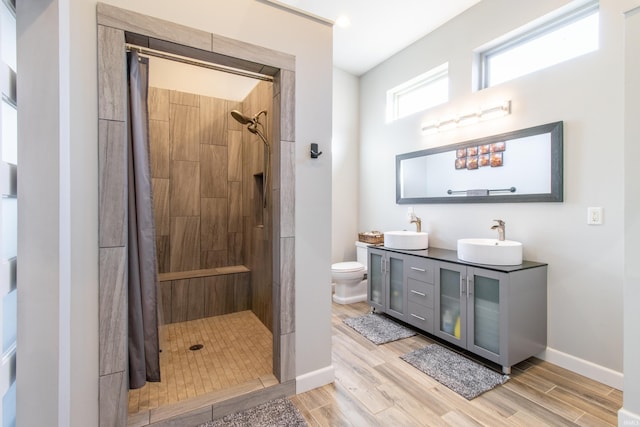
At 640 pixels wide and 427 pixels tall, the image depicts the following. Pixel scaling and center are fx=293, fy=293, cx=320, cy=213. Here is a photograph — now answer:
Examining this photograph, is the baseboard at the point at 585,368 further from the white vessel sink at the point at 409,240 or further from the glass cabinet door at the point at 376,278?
the glass cabinet door at the point at 376,278

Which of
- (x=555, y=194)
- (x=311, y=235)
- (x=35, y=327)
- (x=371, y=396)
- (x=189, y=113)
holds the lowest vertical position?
(x=371, y=396)

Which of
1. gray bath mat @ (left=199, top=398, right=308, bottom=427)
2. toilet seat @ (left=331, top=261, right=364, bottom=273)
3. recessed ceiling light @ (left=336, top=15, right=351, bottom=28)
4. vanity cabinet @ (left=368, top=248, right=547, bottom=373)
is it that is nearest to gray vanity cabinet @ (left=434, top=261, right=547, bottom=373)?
vanity cabinet @ (left=368, top=248, right=547, bottom=373)

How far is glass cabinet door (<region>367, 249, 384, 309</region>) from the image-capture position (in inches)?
122

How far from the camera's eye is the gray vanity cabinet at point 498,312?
2021mm

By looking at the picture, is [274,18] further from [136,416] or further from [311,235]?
[136,416]

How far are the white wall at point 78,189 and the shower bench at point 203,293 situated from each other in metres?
1.52

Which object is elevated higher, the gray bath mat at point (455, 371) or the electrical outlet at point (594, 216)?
the electrical outlet at point (594, 216)

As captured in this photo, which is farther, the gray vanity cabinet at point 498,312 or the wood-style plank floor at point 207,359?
the gray vanity cabinet at point 498,312

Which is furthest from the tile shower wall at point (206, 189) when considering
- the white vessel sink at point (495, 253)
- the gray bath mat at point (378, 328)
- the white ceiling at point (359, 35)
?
the white vessel sink at point (495, 253)

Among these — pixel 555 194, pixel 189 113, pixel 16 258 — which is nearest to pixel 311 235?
pixel 16 258

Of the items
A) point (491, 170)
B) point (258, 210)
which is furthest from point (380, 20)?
point (258, 210)

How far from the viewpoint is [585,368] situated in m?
2.04

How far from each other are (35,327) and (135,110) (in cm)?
111

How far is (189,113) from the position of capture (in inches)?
130
